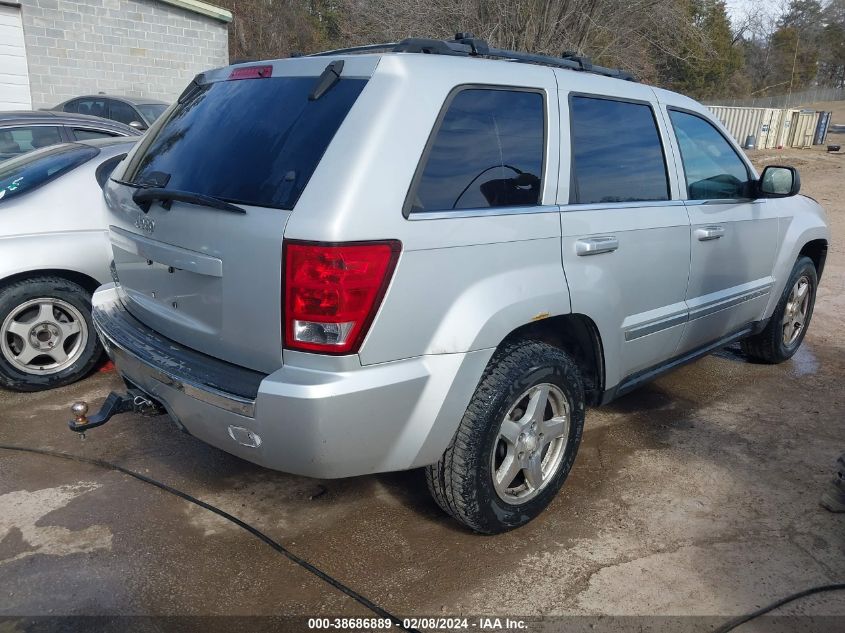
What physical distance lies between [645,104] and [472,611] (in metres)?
2.61

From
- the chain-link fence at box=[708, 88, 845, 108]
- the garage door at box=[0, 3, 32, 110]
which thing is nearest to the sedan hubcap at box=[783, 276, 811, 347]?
the garage door at box=[0, 3, 32, 110]

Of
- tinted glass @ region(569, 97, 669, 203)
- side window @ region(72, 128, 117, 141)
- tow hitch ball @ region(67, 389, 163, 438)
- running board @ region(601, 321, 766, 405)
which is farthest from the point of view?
side window @ region(72, 128, 117, 141)

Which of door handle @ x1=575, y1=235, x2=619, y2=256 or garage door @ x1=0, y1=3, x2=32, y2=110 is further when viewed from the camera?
garage door @ x1=0, y1=3, x2=32, y2=110

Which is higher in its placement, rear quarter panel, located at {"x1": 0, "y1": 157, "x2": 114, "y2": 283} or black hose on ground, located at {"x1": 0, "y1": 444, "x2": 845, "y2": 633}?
rear quarter panel, located at {"x1": 0, "y1": 157, "x2": 114, "y2": 283}

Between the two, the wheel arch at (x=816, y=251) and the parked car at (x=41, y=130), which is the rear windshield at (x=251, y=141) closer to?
the parked car at (x=41, y=130)

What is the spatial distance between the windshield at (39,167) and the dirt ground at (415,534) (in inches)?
51.2

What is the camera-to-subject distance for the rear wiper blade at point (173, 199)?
102 inches

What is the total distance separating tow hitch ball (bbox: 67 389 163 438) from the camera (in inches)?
123

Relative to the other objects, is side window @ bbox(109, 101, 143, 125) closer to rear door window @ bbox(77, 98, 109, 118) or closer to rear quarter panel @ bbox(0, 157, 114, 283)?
rear door window @ bbox(77, 98, 109, 118)

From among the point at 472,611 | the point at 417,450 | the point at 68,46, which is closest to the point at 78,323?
the point at 417,450

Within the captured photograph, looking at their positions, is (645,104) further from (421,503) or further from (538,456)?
(421,503)

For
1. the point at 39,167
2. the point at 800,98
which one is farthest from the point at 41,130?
the point at 800,98

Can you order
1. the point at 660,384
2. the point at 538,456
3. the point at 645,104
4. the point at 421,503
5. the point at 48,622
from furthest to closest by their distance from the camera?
1. the point at 660,384
2. the point at 645,104
3. the point at 421,503
4. the point at 538,456
5. the point at 48,622

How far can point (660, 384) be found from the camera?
5109 mm
